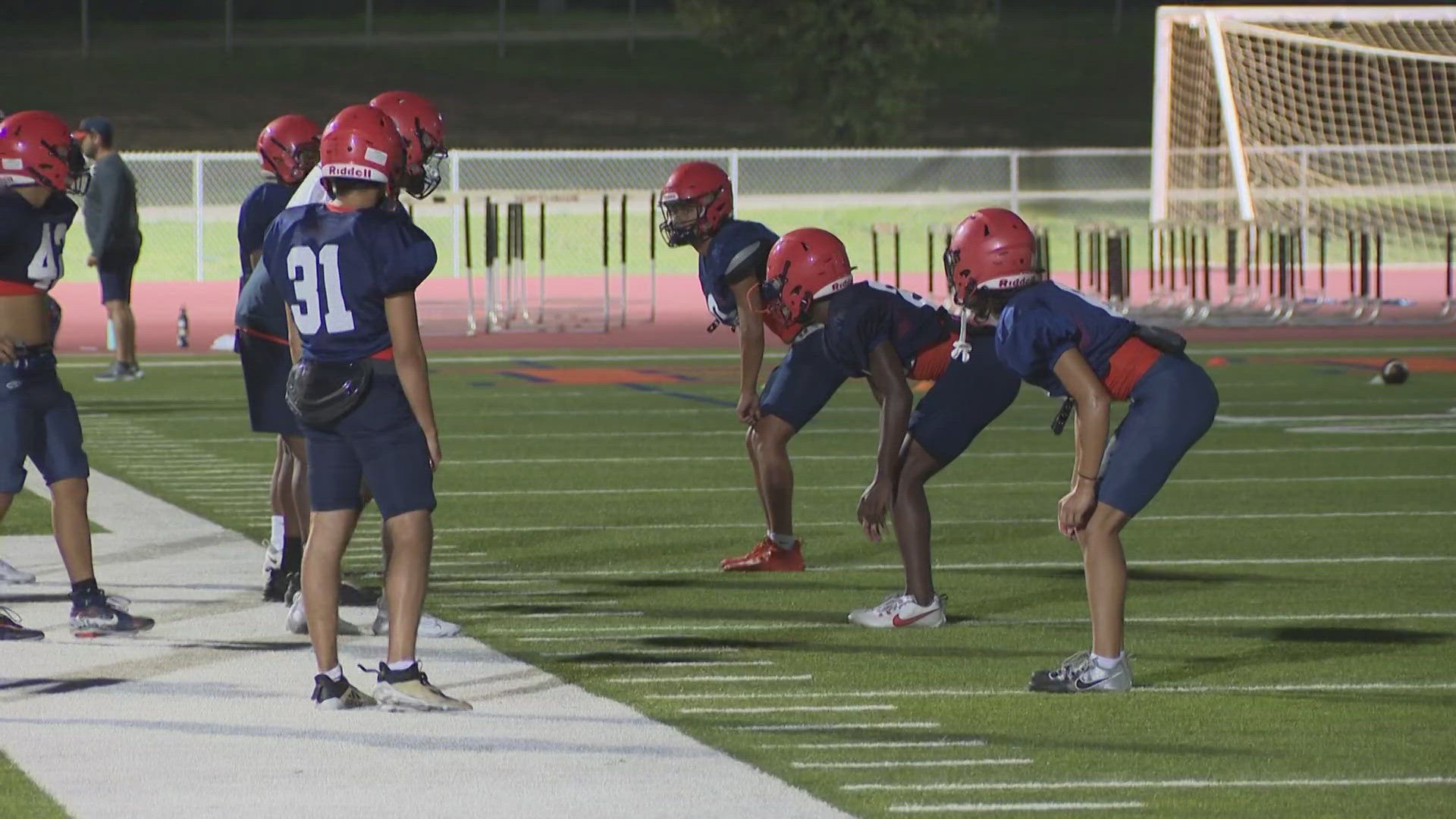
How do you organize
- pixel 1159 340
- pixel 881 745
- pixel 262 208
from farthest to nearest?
pixel 262 208 < pixel 1159 340 < pixel 881 745

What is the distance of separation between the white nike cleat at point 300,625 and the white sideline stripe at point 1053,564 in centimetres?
133

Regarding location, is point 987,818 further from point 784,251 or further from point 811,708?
point 784,251

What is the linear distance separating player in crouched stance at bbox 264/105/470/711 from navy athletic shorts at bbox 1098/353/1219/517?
1897 millimetres

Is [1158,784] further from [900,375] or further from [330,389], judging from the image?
[900,375]

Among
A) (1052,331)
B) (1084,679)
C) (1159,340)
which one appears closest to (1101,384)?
(1052,331)

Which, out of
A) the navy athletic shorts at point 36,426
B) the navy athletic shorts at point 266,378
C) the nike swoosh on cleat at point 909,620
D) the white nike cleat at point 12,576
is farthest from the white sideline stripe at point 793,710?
the white nike cleat at point 12,576

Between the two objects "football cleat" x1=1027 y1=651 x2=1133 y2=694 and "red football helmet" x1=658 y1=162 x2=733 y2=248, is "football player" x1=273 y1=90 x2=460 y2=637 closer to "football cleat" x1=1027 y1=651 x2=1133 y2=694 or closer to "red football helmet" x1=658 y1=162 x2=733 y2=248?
"red football helmet" x1=658 y1=162 x2=733 y2=248

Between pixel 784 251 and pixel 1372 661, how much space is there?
7.94 feet

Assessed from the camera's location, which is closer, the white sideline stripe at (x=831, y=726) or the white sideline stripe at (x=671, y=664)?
the white sideline stripe at (x=831, y=726)

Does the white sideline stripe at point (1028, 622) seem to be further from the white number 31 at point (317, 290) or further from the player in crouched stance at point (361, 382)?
the white number 31 at point (317, 290)

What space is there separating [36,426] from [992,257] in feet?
10.7

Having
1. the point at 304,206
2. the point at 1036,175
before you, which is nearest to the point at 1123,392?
the point at 304,206

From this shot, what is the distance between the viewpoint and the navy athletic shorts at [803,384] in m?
9.55

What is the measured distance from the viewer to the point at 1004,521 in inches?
435
